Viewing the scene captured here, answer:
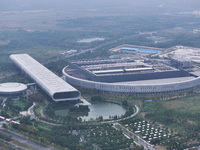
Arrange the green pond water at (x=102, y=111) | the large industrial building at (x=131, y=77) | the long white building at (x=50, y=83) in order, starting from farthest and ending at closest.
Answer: the large industrial building at (x=131, y=77), the long white building at (x=50, y=83), the green pond water at (x=102, y=111)

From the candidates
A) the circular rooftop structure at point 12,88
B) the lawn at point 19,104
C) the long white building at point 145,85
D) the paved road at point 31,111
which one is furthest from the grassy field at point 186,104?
the circular rooftop structure at point 12,88

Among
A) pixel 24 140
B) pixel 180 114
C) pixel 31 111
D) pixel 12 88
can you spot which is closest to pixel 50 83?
pixel 12 88

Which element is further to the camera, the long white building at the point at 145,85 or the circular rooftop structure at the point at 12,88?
the long white building at the point at 145,85

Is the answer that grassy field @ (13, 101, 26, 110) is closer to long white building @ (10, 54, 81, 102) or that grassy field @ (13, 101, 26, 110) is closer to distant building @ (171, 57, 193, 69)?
long white building @ (10, 54, 81, 102)

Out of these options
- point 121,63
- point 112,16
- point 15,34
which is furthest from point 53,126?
point 112,16

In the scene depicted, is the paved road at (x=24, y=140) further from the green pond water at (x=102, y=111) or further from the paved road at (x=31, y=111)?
the green pond water at (x=102, y=111)

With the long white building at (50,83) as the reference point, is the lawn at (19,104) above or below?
below

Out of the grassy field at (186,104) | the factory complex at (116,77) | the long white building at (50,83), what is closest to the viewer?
the grassy field at (186,104)
